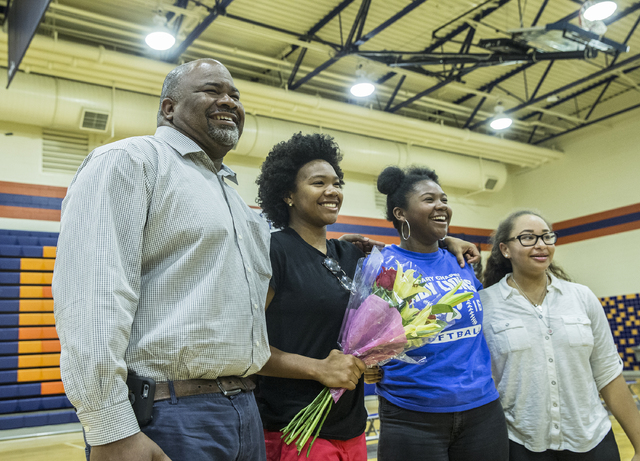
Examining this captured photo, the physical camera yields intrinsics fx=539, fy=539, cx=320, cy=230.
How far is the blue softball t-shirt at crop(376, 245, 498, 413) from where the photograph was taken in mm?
2064

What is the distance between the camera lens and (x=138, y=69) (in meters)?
7.39

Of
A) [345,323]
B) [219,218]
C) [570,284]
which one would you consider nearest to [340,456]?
[345,323]

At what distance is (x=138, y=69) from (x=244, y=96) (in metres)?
1.57

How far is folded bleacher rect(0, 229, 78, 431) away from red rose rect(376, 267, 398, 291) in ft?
20.4

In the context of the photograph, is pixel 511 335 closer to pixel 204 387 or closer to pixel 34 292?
pixel 204 387

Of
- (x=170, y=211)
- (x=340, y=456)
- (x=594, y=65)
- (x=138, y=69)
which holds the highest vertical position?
(x=594, y=65)

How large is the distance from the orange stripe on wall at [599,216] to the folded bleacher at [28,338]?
1030 centimetres

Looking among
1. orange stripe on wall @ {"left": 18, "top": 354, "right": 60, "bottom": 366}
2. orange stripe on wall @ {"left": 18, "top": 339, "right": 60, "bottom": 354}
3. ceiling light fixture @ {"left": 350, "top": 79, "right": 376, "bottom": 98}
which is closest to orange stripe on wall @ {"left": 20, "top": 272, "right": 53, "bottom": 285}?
orange stripe on wall @ {"left": 18, "top": 339, "right": 60, "bottom": 354}

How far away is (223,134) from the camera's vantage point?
5.24 feet

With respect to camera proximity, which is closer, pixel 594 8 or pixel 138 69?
pixel 594 8

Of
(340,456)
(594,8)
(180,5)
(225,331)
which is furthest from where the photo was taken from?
(180,5)

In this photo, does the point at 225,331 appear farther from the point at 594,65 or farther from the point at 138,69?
the point at 594,65

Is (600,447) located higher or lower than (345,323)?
lower

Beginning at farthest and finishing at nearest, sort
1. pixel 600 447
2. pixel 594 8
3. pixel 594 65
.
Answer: pixel 594 65
pixel 594 8
pixel 600 447
